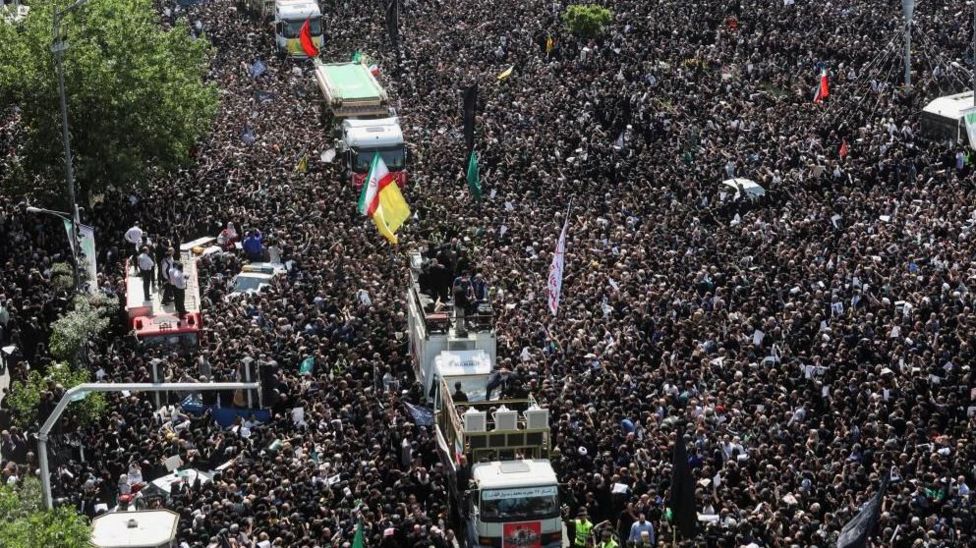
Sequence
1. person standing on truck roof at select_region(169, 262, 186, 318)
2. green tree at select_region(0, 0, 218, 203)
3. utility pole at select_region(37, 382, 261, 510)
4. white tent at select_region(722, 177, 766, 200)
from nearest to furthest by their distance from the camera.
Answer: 1. utility pole at select_region(37, 382, 261, 510)
2. person standing on truck roof at select_region(169, 262, 186, 318)
3. white tent at select_region(722, 177, 766, 200)
4. green tree at select_region(0, 0, 218, 203)

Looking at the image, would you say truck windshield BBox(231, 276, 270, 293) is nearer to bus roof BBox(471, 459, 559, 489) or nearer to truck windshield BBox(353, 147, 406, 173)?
truck windshield BBox(353, 147, 406, 173)

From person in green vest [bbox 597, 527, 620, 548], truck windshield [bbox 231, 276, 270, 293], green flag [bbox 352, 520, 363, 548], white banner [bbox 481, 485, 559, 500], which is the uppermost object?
white banner [bbox 481, 485, 559, 500]

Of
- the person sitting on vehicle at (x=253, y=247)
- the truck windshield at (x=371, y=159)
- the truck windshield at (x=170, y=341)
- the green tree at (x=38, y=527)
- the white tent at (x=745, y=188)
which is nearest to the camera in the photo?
the green tree at (x=38, y=527)

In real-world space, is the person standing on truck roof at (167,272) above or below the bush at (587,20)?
below

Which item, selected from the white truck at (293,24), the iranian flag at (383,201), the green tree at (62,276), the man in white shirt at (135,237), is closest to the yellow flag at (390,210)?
the iranian flag at (383,201)

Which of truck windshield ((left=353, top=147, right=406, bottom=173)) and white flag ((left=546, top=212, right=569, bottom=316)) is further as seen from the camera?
truck windshield ((left=353, top=147, right=406, bottom=173))

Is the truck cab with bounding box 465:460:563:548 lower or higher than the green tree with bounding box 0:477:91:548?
lower

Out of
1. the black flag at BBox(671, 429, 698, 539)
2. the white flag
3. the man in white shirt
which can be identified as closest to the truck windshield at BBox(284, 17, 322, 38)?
the man in white shirt

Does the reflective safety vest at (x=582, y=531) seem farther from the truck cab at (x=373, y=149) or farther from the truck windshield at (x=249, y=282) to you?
the truck cab at (x=373, y=149)
